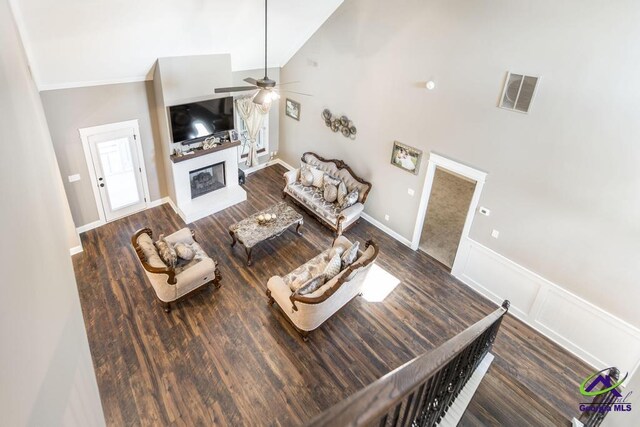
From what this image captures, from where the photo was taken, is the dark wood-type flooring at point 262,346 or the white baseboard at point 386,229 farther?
the white baseboard at point 386,229

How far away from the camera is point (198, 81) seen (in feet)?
22.3

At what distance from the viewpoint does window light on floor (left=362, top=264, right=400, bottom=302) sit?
6.04 m

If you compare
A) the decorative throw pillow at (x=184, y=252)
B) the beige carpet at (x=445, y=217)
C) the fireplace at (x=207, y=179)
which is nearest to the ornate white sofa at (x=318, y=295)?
the decorative throw pillow at (x=184, y=252)

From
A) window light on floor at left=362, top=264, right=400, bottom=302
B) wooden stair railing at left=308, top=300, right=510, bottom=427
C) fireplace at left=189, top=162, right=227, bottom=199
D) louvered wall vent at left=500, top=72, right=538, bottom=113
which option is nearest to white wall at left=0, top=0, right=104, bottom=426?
wooden stair railing at left=308, top=300, right=510, bottom=427

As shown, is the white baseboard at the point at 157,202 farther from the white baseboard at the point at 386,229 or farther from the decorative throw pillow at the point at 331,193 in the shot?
the white baseboard at the point at 386,229

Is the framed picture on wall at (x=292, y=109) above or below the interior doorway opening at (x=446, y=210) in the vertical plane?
above

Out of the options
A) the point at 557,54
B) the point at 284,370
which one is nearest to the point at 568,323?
the point at 557,54

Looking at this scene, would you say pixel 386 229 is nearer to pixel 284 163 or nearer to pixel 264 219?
pixel 264 219

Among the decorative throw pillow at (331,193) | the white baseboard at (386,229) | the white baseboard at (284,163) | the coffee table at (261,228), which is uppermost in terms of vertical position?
the decorative throw pillow at (331,193)

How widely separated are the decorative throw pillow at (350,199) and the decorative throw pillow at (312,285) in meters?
2.35

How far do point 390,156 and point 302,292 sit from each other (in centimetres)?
334

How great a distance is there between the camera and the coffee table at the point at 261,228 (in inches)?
251

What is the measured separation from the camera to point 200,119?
7.21m

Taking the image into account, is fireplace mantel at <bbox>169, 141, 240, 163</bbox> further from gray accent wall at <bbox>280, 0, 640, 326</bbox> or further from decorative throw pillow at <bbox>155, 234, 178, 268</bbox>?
gray accent wall at <bbox>280, 0, 640, 326</bbox>
